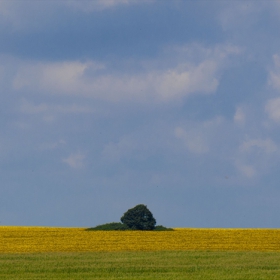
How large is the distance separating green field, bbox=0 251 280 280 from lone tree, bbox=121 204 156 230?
61.6 feet

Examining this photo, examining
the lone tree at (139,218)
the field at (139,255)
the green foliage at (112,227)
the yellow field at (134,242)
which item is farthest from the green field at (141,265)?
the lone tree at (139,218)

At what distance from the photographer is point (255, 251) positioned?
3525 centimetres

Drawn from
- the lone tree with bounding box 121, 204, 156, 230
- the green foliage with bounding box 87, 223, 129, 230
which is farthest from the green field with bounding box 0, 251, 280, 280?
the lone tree with bounding box 121, 204, 156, 230

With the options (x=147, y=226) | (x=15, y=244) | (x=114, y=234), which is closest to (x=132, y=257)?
(x=15, y=244)

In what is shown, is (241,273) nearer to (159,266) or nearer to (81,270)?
(159,266)

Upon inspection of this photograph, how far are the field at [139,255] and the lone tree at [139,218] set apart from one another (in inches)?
192

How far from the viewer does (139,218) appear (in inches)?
2020

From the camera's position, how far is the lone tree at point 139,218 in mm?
51188

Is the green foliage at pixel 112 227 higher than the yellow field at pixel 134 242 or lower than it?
higher

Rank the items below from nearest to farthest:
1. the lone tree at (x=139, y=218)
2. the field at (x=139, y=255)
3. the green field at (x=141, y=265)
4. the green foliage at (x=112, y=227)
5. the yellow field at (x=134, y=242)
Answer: the green field at (x=141, y=265) → the field at (x=139, y=255) → the yellow field at (x=134, y=242) → the green foliage at (x=112, y=227) → the lone tree at (x=139, y=218)

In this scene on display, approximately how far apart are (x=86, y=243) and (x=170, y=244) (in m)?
5.63

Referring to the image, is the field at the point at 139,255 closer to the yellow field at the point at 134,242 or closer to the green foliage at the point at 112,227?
the yellow field at the point at 134,242

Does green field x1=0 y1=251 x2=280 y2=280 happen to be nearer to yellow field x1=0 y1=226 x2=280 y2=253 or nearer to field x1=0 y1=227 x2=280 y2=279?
field x1=0 y1=227 x2=280 y2=279

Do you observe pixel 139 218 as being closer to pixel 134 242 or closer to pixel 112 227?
pixel 112 227
